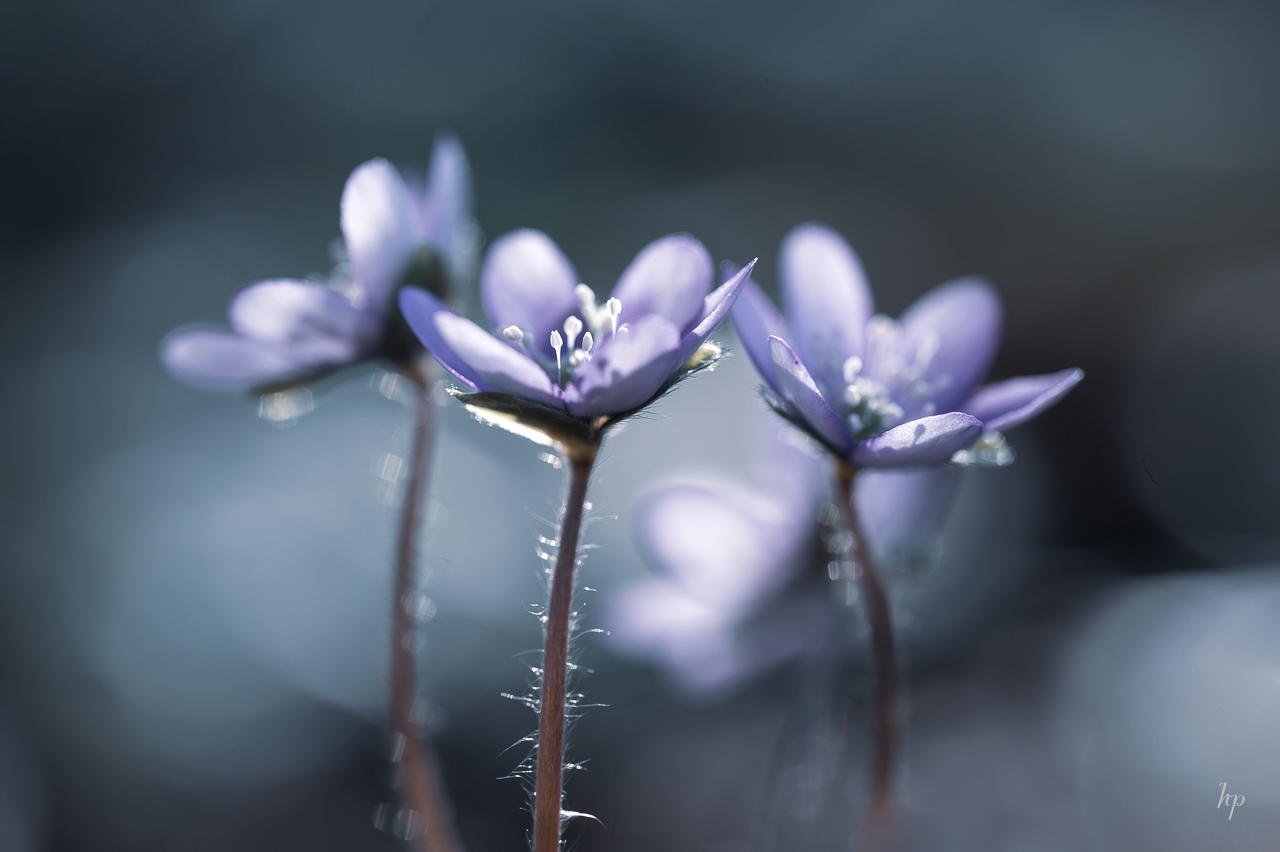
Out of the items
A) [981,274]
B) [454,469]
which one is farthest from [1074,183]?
[454,469]

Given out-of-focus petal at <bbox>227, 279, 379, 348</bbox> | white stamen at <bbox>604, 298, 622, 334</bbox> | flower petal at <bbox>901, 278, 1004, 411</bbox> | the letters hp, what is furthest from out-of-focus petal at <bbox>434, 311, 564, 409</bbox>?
the letters hp

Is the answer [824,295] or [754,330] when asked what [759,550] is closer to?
[824,295]

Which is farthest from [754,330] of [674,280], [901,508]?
[901,508]

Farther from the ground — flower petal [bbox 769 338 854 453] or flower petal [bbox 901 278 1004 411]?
flower petal [bbox 901 278 1004 411]

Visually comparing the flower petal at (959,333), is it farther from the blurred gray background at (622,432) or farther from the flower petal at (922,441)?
the blurred gray background at (622,432)

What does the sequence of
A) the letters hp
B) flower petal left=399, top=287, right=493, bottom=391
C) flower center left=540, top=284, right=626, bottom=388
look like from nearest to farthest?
1. flower petal left=399, top=287, right=493, bottom=391
2. flower center left=540, top=284, right=626, bottom=388
3. the letters hp

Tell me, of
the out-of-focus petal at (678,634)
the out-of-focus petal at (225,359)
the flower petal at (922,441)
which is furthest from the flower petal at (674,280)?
the out-of-focus petal at (678,634)

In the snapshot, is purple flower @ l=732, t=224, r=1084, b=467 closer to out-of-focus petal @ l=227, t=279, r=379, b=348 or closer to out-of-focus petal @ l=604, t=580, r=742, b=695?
out-of-focus petal @ l=227, t=279, r=379, b=348
